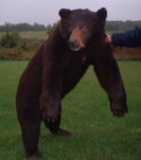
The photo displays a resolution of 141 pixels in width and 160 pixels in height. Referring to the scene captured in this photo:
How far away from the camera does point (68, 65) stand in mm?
5719

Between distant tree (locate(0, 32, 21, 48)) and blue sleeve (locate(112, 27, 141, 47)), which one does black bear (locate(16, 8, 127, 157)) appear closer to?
blue sleeve (locate(112, 27, 141, 47))

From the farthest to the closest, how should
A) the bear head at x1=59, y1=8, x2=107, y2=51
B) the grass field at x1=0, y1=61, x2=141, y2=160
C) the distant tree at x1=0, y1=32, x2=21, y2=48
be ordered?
1. the distant tree at x1=0, y1=32, x2=21, y2=48
2. the grass field at x1=0, y1=61, x2=141, y2=160
3. the bear head at x1=59, y1=8, x2=107, y2=51

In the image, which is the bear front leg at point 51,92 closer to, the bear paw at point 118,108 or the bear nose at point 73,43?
the bear nose at point 73,43

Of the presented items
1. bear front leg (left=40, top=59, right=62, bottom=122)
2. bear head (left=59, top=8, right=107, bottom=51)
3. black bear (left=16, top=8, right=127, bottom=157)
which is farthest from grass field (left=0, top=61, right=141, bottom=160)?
bear head (left=59, top=8, right=107, bottom=51)

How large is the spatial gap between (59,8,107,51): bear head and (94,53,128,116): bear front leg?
394 mm

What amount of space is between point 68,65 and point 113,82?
2.05ft

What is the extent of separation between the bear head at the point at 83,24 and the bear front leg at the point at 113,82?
1.29 ft

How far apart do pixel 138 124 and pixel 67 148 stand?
8.63ft

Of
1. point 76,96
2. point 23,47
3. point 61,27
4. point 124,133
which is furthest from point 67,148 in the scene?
point 23,47

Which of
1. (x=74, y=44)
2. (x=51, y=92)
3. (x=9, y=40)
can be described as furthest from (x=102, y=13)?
(x=9, y=40)

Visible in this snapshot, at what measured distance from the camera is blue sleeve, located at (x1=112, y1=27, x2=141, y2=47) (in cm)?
648

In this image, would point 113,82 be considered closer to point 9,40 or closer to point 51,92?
point 51,92

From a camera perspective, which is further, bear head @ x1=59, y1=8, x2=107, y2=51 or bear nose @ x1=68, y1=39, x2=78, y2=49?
bear head @ x1=59, y1=8, x2=107, y2=51

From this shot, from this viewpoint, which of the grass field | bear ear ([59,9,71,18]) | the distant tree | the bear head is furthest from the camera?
the distant tree
